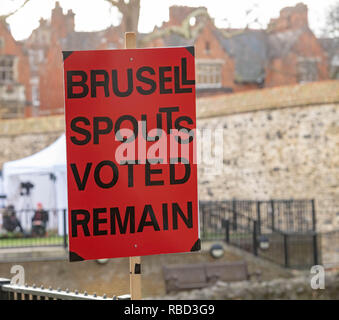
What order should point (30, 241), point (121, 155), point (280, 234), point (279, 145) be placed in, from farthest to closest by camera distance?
1. point (279, 145)
2. point (280, 234)
3. point (30, 241)
4. point (121, 155)

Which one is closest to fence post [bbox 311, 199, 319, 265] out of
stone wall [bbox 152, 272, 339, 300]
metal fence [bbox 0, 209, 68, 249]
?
stone wall [bbox 152, 272, 339, 300]

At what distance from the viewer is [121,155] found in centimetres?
390

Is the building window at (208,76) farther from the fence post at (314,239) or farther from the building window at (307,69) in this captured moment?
the fence post at (314,239)

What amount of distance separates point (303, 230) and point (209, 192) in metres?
4.38

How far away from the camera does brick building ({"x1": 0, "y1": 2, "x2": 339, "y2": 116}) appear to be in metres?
35.6

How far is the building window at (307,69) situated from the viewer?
35875mm

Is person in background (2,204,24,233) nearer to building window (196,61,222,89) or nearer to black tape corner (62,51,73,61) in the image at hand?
black tape corner (62,51,73,61)

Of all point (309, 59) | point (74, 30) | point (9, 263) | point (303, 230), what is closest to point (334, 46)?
point (309, 59)

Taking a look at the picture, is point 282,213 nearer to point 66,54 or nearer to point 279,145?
point 279,145

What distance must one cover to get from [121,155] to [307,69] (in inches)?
1297

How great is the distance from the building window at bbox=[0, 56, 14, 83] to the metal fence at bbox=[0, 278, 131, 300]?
32.2 m

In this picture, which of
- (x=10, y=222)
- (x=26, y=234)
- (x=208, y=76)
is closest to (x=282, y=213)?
(x=26, y=234)

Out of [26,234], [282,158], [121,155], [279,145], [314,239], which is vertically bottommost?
[314,239]
